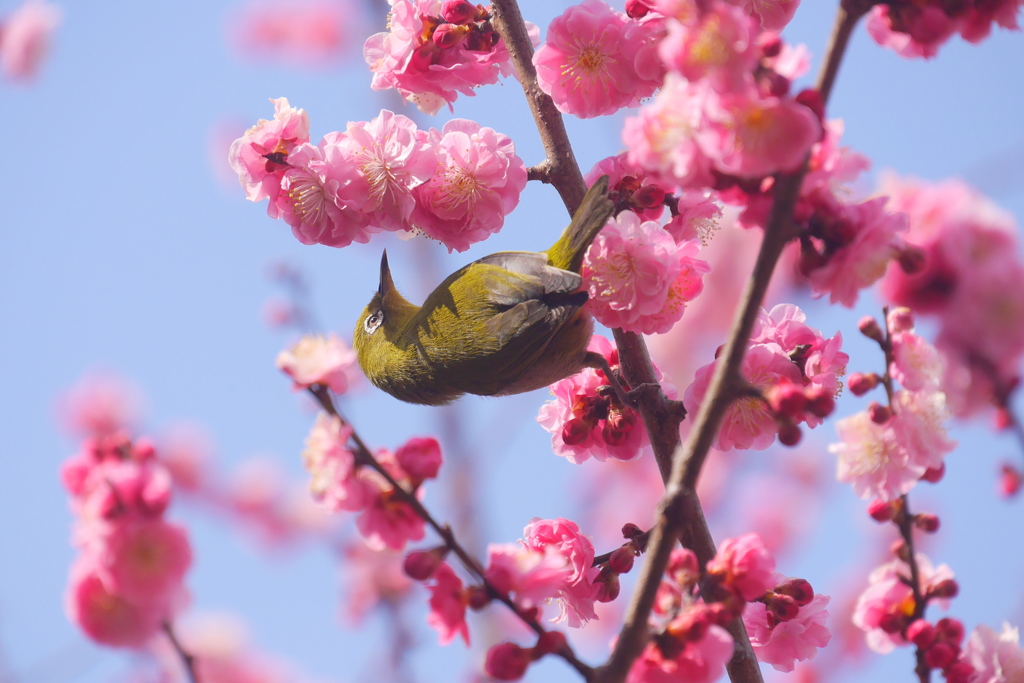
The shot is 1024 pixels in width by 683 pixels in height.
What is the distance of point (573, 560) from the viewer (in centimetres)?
208

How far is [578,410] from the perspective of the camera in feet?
7.61

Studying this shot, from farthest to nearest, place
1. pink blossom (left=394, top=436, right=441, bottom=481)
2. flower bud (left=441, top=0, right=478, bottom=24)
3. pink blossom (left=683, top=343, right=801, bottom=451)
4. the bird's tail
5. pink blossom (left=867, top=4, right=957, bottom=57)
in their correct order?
1. flower bud (left=441, top=0, right=478, bottom=24)
2. the bird's tail
3. pink blossom (left=683, top=343, right=801, bottom=451)
4. pink blossom (left=394, top=436, right=441, bottom=481)
5. pink blossom (left=867, top=4, right=957, bottom=57)

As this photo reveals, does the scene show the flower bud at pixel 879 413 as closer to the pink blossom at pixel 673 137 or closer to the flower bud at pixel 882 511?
the flower bud at pixel 882 511

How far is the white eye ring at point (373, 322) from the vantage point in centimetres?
338

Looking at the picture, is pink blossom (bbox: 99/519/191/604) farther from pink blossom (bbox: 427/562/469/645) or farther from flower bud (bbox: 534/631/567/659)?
flower bud (bbox: 534/631/567/659)

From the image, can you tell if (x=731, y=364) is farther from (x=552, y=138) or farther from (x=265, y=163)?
(x=265, y=163)

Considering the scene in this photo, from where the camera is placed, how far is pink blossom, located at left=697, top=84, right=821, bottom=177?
1.30 metres

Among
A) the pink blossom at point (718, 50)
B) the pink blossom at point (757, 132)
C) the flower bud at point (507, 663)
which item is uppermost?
the pink blossom at point (718, 50)

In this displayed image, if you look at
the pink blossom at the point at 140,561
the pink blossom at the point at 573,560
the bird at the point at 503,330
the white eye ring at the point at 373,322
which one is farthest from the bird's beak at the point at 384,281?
the pink blossom at the point at 140,561

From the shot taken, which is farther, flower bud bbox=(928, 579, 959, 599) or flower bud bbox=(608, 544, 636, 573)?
flower bud bbox=(608, 544, 636, 573)

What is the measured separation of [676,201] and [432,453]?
1050 millimetres

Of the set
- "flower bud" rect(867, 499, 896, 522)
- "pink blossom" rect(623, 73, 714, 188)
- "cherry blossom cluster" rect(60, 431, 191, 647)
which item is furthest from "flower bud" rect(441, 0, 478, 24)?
"flower bud" rect(867, 499, 896, 522)

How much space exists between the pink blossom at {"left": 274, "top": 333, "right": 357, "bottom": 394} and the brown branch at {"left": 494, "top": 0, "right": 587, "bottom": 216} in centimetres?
91

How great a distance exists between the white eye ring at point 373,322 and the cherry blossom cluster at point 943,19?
85.6 inches
